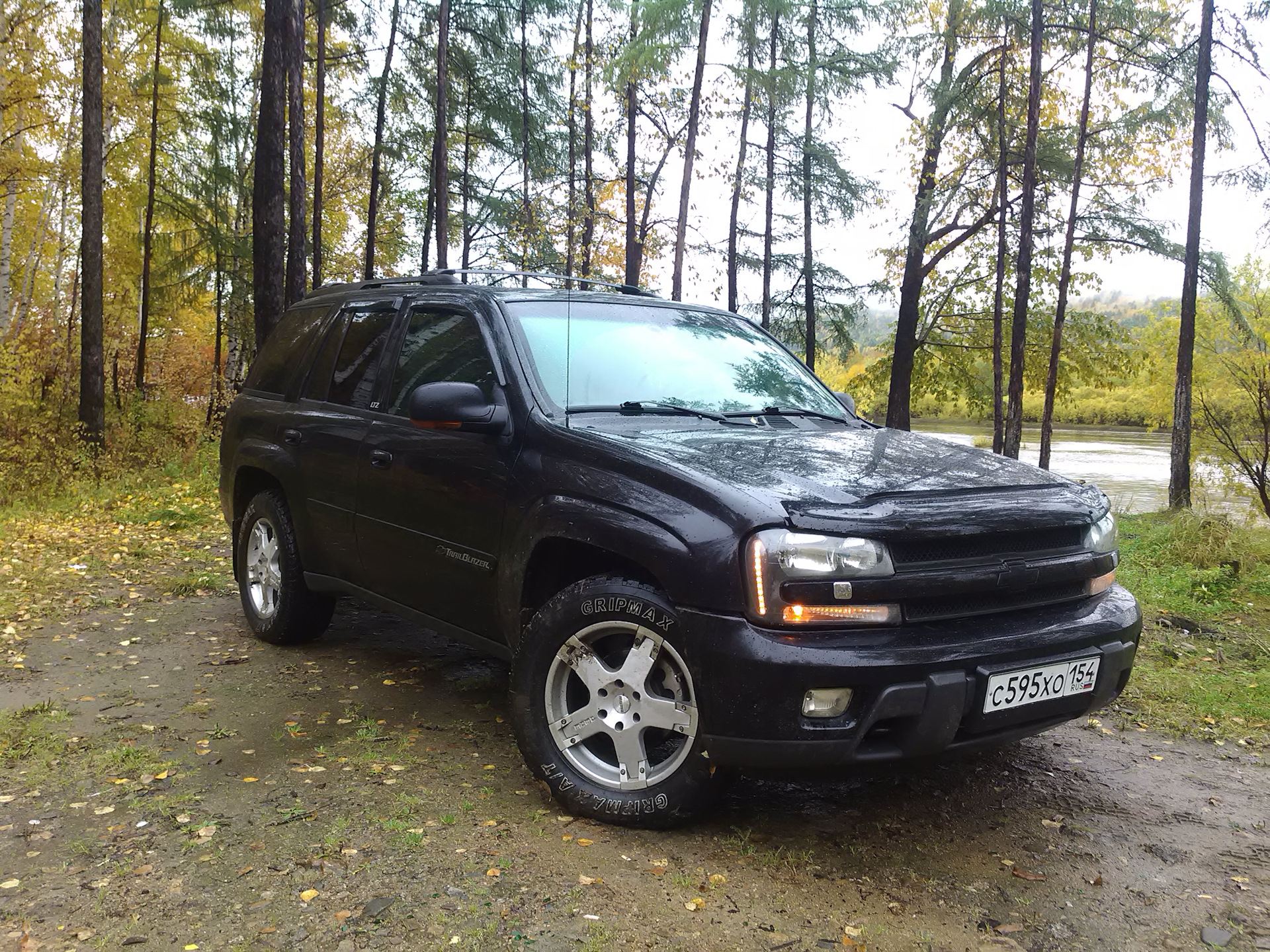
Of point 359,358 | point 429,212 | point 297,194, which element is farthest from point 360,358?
point 429,212

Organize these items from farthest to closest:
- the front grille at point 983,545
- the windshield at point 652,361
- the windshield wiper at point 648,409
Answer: the windshield at point 652,361
the windshield wiper at point 648,409
the front grille at point 983,545

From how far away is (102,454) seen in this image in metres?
13.9

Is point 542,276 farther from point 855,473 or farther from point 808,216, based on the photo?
point 808,216

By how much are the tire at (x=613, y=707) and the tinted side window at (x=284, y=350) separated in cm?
275

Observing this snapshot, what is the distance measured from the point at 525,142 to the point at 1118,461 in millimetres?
24376

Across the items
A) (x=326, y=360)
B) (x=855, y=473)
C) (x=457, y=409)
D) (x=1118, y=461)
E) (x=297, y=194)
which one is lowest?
(x=1118, y=461)

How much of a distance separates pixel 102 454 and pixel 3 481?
1.94 m

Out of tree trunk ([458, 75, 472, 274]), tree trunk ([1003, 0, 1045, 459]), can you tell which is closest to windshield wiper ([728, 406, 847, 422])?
tree trunk ([1003, 0, 1045, 459])

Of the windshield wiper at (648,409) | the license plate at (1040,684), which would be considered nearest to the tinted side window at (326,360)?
the windshield wiper at (648,409)

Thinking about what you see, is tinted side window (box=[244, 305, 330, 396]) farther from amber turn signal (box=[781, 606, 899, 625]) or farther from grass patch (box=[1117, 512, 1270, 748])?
grass patch (box=[1117, 512, 1270, 748])

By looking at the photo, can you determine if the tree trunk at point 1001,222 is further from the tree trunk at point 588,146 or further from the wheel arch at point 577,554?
the wheel arch at point 577,554

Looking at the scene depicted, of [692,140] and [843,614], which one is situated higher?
[692,140]

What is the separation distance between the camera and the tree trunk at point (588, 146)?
24.3m

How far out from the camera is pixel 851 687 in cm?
272
